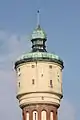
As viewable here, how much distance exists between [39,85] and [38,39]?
7.76m

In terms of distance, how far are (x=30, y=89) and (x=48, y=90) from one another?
2.36 m

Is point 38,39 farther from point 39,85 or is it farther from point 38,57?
point 39,85

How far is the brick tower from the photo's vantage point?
72.8m

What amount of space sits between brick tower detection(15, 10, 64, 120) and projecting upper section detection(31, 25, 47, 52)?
235 centimetres

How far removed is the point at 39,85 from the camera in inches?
2869

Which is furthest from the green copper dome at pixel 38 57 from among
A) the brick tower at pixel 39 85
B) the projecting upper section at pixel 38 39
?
the projecting upper section at pixel 38 39

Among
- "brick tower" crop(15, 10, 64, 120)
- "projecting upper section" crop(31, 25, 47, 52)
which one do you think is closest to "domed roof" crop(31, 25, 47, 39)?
"projecting upper section" crop(31, 25, 47, 52)

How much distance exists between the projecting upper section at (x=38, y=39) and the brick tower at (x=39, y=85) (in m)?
2.35

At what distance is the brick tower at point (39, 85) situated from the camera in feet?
239

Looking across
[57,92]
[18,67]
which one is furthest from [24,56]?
[57,92]

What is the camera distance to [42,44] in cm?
7725

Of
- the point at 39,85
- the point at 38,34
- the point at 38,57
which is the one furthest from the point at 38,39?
the point at 39,85

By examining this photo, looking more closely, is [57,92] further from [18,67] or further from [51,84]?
[18,67]

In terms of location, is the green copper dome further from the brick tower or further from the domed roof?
the domed roof
